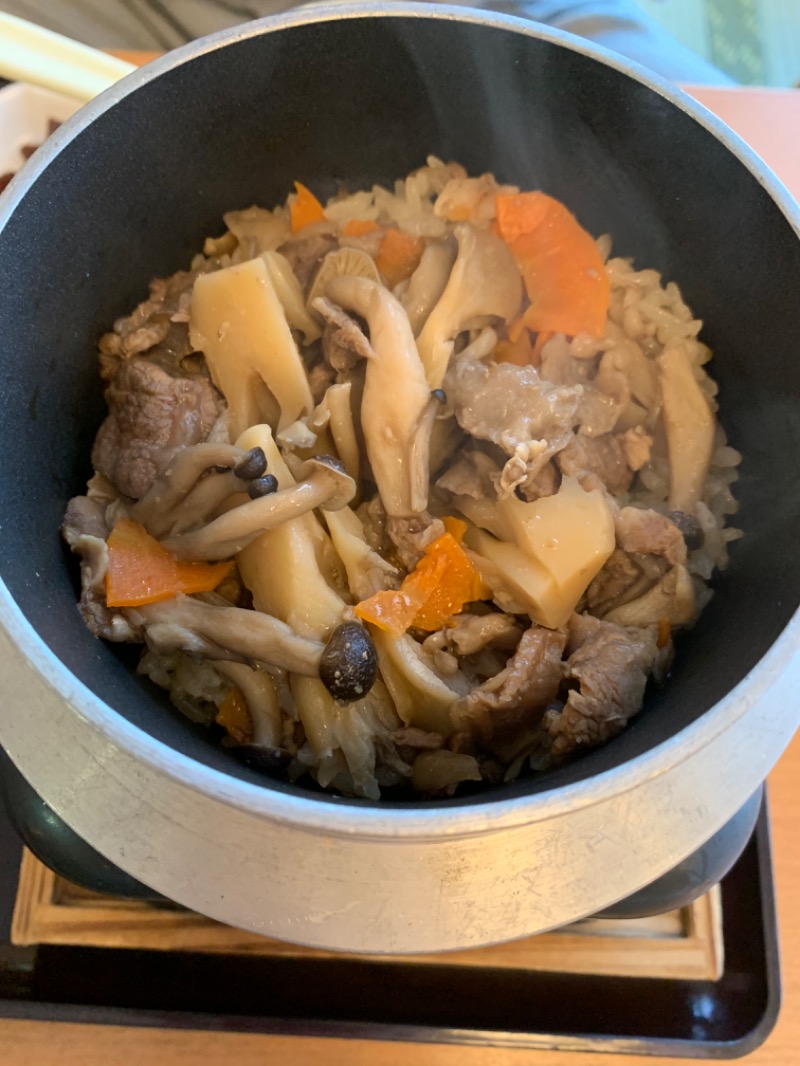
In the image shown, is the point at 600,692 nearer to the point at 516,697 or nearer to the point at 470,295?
the point at 516,697

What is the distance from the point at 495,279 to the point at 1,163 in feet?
2.95

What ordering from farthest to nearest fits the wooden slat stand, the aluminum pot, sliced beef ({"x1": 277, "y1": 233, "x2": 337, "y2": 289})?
sliced beef ({"x1": 277, "y1": 233, "x2": 337, "y2": 289})
the wooden slat stand
the aluminum pot

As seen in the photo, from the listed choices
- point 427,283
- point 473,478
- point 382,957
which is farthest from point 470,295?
point 382,957

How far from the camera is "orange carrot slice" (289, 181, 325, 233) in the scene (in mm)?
1395

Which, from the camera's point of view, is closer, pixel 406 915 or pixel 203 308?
pixel 406 915

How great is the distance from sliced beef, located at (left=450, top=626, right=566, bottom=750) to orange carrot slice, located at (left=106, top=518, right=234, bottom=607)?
0.38 metres

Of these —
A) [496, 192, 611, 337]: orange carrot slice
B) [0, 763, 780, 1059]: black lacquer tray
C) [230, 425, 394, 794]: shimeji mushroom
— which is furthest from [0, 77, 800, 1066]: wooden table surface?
[496, 192, 611, 337]: orange carrot slice

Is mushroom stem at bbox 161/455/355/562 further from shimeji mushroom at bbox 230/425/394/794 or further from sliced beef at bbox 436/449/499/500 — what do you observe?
sliced beef at bbox 436/449/499/500

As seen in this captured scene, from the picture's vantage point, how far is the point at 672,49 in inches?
79.5

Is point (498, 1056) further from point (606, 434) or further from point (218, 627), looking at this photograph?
point (606, 434)

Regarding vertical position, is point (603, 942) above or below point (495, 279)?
below

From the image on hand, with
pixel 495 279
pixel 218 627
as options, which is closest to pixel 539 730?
pixel 218 627

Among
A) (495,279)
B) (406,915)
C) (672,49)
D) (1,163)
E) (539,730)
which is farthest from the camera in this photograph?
(672,49)

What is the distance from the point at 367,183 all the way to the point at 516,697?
95cm
